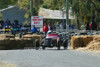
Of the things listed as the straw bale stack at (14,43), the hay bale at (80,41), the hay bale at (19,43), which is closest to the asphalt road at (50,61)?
the hay bale at (80,41)

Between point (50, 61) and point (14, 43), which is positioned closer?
point (50, 61)

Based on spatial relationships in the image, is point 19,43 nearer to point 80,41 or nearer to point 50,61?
point 80,41

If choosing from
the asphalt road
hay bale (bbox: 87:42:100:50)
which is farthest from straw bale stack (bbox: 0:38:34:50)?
the asphalt road

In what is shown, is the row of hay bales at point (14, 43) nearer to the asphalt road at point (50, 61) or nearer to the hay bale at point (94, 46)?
the hay bale at point (94, 46)

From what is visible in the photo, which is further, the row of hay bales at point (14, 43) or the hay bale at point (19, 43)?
the hay bale at point (19, 43)

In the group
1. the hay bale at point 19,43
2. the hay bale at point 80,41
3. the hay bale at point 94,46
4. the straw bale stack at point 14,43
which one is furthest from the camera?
the hay bale at point 19,43

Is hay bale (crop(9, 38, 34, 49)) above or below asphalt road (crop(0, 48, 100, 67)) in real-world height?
below

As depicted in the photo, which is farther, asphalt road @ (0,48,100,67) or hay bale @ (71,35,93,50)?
hay bale @ (71,35,93,50)

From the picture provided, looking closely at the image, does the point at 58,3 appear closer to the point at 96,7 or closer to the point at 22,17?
the point at 96,7

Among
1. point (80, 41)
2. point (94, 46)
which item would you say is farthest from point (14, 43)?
point (94, 46)

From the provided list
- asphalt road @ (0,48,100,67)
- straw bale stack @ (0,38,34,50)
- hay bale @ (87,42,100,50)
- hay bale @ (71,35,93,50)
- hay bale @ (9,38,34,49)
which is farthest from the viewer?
hay bale @ (9,38,34,49)

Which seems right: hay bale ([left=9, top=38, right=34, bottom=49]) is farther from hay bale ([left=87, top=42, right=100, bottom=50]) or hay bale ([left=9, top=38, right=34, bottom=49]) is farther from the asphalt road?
the asphalt road

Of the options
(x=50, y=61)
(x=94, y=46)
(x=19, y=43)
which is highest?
(x=50, y=61)

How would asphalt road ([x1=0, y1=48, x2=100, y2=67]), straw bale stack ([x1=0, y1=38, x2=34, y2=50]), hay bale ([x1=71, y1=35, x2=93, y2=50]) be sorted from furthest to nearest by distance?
straw bale stack ([x1=0, y1=38, x2=34, y2=50]), hay bale ([x1=71, y1=35, x2=93, y2=50]), asphalt road ([x1=0, y1=48, x2=100, y2=67])
